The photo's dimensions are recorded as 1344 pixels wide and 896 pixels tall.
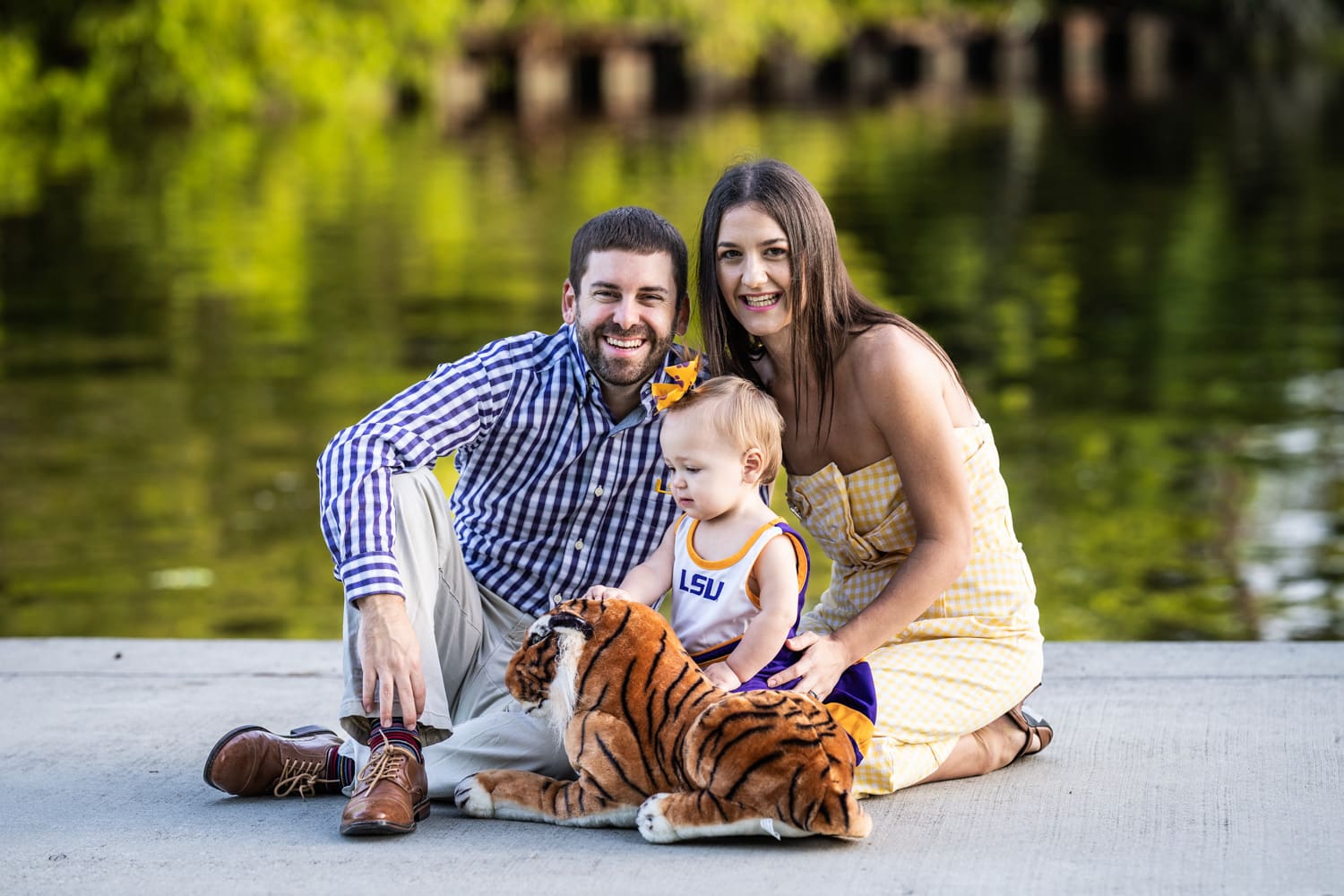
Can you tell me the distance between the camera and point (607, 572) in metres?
3.91

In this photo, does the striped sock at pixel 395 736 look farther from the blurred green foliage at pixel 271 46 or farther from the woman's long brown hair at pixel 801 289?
the blurred green foliage at pixel 271 46

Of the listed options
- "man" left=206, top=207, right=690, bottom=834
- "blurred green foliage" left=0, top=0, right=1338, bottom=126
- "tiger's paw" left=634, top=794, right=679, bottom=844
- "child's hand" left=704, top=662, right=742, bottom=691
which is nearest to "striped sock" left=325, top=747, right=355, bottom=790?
"man" left=206, top=207, right=690, bottom=834

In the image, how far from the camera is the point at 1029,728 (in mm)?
3768

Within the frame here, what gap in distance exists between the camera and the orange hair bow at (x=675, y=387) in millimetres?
3434

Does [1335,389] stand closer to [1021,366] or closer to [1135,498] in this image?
[1021,366]

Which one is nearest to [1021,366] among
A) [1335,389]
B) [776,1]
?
[1335,389]

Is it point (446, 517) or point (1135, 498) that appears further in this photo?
point (1135, 498)

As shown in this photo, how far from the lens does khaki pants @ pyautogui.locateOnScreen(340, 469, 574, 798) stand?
3.51 meters

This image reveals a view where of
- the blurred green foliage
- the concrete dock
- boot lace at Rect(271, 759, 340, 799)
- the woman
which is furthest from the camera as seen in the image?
the blurred green foliage

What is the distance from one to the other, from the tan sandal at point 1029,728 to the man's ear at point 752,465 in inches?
31.1

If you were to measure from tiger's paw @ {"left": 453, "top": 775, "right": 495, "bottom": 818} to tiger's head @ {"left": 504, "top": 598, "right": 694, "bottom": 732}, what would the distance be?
20 cm

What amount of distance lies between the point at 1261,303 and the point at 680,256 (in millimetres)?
10455

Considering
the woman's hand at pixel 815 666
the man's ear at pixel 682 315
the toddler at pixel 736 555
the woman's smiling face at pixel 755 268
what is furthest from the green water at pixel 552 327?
the woman's hand at pixel 815 666

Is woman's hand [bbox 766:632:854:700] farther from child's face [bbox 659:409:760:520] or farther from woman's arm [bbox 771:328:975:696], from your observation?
child's face [bbox 659:409:760:520]
